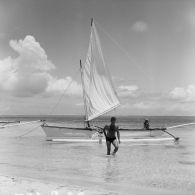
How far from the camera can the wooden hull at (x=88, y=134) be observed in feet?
95.5

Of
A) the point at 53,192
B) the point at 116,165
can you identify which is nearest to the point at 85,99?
the point at 116,165

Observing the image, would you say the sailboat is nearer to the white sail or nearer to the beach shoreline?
the white sail

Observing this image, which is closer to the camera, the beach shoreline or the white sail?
the beach shoreline

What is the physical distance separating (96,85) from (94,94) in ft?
2.55

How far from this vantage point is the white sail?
28.6 meters

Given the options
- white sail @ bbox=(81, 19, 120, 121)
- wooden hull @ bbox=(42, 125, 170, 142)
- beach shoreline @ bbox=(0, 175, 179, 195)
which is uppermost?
white sail @ bbox=(81, 19, 120, 121)

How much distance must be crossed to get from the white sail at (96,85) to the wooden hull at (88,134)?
1.38 metres

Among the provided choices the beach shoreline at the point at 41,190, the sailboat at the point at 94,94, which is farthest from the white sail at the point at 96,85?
the beach shoreline at the point at 41,190

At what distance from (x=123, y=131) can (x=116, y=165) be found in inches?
545

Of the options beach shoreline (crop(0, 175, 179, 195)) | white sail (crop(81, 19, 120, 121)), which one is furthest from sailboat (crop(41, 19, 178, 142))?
beach shoreline (crop(0, 175, 179, 195))

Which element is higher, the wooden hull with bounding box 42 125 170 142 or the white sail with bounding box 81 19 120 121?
the white sail with bounding box 81 19 120 121

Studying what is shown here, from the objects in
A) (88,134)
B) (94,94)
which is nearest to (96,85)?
(94,94)

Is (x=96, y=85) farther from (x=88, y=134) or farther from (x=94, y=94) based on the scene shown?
(x=88, y=134)

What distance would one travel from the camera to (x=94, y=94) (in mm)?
28781
